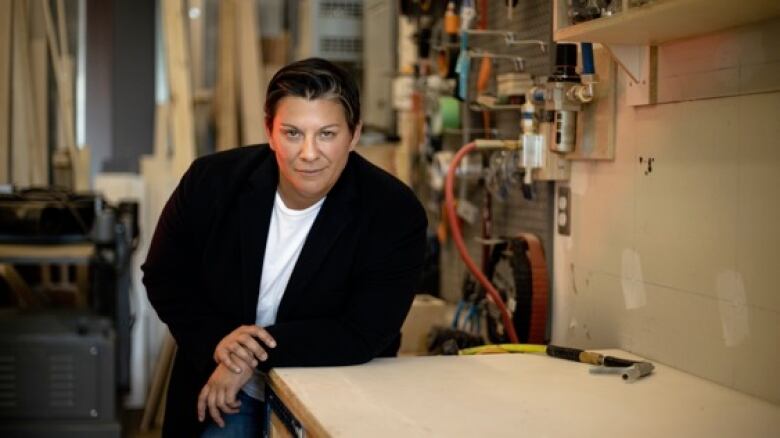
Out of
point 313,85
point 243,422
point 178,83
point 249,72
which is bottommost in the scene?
point 243,422

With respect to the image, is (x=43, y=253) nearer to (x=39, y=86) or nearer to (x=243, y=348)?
(x=243, y=348)

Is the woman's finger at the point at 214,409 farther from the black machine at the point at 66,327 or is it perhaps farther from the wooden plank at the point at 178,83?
the wooden plank at the point at 178,83

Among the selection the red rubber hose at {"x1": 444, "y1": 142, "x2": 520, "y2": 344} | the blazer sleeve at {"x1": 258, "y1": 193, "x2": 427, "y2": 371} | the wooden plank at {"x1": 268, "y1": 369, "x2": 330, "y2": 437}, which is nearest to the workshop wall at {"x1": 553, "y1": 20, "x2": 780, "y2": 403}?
the red rubber hose at {"x1": 444, "y1": 142, "x2": 520, "y2": 344}

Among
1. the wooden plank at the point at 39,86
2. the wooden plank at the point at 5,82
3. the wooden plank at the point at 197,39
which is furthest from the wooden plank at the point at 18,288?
the wooden plank at the point at 197,39

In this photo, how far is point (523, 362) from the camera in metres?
2.08

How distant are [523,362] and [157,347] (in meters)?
3.25

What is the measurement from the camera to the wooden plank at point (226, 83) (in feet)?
18.9

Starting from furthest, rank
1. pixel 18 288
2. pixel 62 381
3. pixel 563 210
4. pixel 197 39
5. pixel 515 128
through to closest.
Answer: pixel 197 39 → pixel 18 288 → pixel 62 381 → pixel 515 128 → pixel 563 210

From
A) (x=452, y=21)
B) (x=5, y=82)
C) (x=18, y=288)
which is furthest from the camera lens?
(x=5, y=82)

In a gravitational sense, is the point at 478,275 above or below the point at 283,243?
below

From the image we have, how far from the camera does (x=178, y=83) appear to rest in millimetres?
5039

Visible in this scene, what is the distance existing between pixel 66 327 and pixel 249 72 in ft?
9.36

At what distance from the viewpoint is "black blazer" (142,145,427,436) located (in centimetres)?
204

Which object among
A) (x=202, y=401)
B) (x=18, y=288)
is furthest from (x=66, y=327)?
(x=202, y=401)
